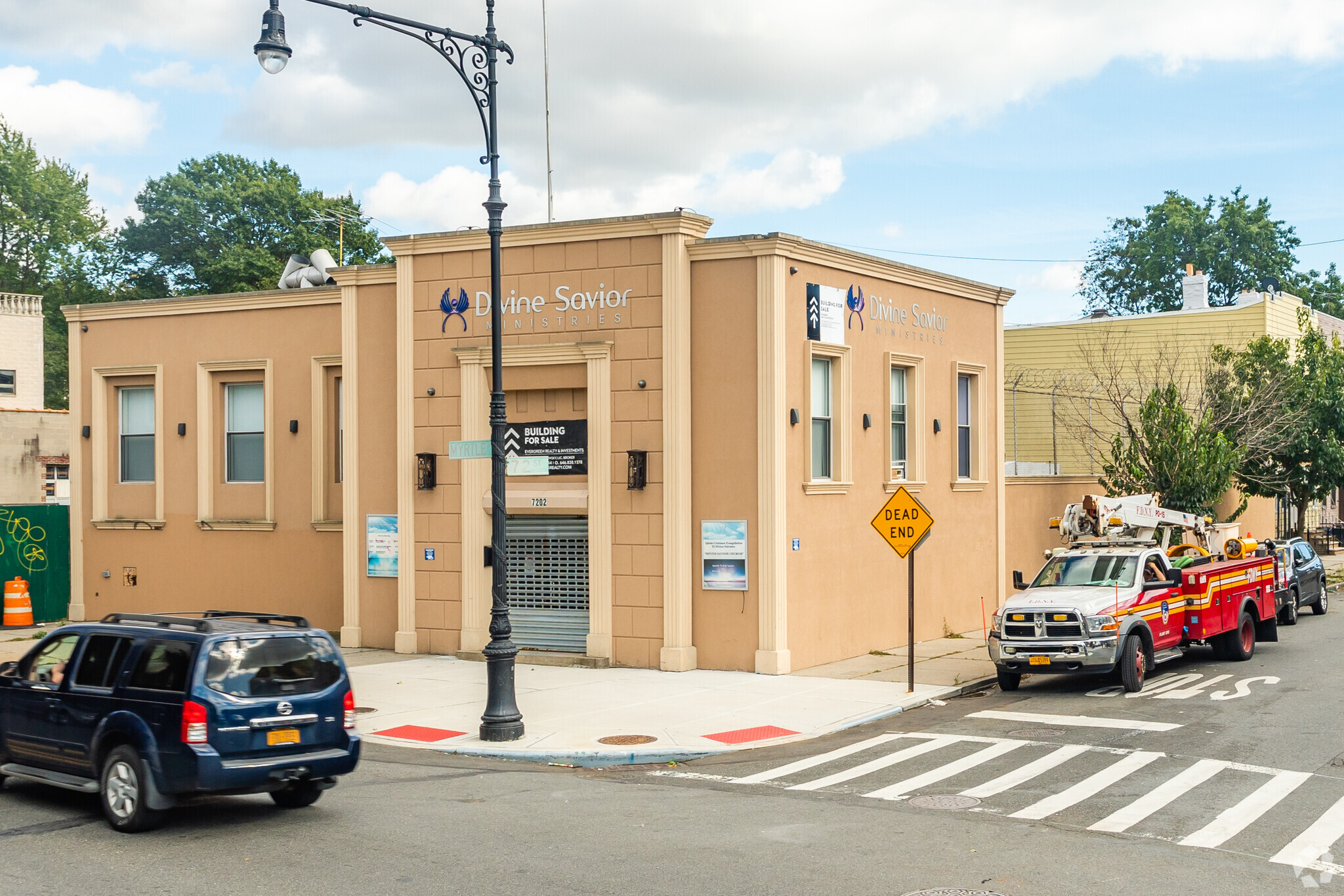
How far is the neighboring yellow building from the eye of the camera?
36.9 metres

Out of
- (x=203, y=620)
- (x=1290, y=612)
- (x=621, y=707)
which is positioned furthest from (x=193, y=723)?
(x=1290, y=612)

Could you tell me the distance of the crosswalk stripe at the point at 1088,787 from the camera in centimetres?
1097

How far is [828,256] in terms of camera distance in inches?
835

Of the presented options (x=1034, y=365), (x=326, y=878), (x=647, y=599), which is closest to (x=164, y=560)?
(x=647, y=599)

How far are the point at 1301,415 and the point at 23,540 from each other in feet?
99.4

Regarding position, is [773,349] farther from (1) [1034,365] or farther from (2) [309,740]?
(1) [1034,365]

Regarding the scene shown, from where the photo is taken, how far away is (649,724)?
15.7 metres

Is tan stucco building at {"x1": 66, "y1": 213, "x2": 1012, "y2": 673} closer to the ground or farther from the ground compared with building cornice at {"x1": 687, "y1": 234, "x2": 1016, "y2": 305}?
closer to the ground

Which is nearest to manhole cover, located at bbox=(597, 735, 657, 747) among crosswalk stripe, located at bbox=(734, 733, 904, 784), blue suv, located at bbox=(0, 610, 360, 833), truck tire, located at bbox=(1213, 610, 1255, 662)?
crosswalk stripe, located at bbox=(734, 733, 904, 784)

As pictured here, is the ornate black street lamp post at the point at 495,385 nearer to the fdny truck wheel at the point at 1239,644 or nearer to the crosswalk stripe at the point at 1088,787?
the crosswalk stripe at the point at 1088,787

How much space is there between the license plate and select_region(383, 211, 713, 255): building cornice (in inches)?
454

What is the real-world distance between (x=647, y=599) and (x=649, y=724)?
15.7 feet

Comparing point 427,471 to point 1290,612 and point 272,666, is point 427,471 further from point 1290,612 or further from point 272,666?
point 1290,612

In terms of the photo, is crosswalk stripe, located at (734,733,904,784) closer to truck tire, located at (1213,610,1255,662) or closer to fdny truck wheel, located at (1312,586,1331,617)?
truck tire, located at (1213,610,1255,662)
